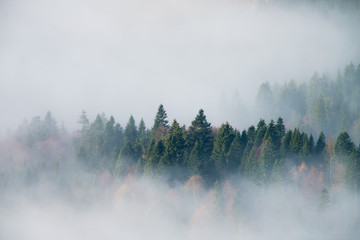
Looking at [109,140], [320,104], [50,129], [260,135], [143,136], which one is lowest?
[109,140]

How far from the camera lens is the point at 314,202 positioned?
309 feet

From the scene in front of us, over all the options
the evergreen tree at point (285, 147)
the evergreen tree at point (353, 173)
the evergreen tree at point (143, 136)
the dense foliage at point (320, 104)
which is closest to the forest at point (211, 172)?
the evergreen tree at point (285, 147)

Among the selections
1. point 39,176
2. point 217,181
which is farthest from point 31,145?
point 217,181

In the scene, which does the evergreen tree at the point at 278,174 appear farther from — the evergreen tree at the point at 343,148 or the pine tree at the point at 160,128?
the pine tree at the point at 160,128

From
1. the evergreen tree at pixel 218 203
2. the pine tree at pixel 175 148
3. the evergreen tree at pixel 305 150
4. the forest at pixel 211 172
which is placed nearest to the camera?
the forest at pixel 211 172

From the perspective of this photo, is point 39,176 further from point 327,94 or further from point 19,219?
point 327,94

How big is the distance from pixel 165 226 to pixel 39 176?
41125 millimetres

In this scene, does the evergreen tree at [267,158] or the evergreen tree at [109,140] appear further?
the evergreen tree at [109,140]

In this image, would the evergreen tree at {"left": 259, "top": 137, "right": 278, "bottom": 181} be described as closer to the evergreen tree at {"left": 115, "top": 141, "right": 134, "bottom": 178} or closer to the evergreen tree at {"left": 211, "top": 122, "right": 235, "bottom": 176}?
the evergreen tree at {"left": 211, "top": 122, "right": 235, "bottom": 176}

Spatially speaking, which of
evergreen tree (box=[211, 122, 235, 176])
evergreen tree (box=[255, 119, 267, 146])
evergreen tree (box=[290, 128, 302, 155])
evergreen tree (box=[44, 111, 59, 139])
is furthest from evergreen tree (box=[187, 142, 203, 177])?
evergreen tree (box=[44, 111, 59, 139])

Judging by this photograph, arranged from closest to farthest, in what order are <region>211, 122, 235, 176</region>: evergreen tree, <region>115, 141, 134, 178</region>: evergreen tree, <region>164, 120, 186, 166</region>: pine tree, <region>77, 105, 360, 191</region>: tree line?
1. <region>77, 105, 360, 191</region>: tree line
2. <region>164, 120, 186, 166</region>: pine tree
3. <region>211, 122, 235, 176</region>: evergreen tree
4. <region>115, 141, 134, 178</region>: evergreen tree

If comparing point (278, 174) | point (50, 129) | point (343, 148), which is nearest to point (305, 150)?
point (343, 148)

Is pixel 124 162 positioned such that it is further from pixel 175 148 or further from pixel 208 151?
pixel 208 151

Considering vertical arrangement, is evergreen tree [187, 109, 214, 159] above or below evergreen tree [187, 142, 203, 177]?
above
